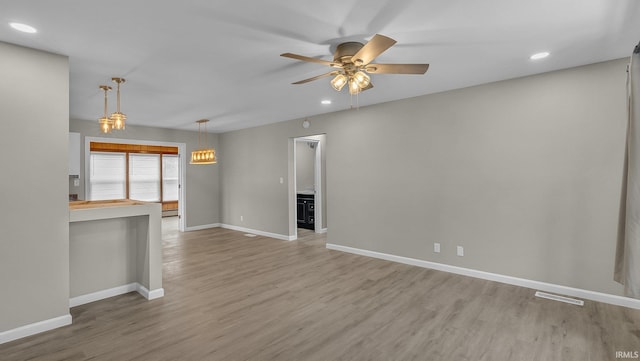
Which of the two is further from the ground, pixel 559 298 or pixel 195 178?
pixel 195 178

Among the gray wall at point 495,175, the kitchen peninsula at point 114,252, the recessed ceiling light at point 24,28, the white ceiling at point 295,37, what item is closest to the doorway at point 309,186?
the gray wall at point 495,175

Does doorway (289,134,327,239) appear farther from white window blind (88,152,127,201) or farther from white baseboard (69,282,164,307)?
white window blind (88,152,127,201)

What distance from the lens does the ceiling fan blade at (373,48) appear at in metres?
2.03

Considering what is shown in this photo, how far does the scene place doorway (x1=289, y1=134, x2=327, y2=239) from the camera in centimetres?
664

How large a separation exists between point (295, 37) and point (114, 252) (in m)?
3.15

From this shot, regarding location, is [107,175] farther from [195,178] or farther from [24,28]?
[24,28]

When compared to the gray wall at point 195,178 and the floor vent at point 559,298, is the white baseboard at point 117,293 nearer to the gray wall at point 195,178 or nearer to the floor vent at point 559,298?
the gray wall at point 195,178

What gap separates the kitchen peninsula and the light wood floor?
0.16 metres

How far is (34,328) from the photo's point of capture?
8.91 feet

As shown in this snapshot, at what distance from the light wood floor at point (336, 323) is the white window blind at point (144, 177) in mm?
6628

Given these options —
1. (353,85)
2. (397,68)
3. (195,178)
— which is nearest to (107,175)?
(195,178)

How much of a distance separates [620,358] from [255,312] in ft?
9.91

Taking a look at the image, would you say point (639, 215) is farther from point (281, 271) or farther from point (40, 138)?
point (40, 138)

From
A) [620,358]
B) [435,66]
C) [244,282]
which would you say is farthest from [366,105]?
[620,358]
